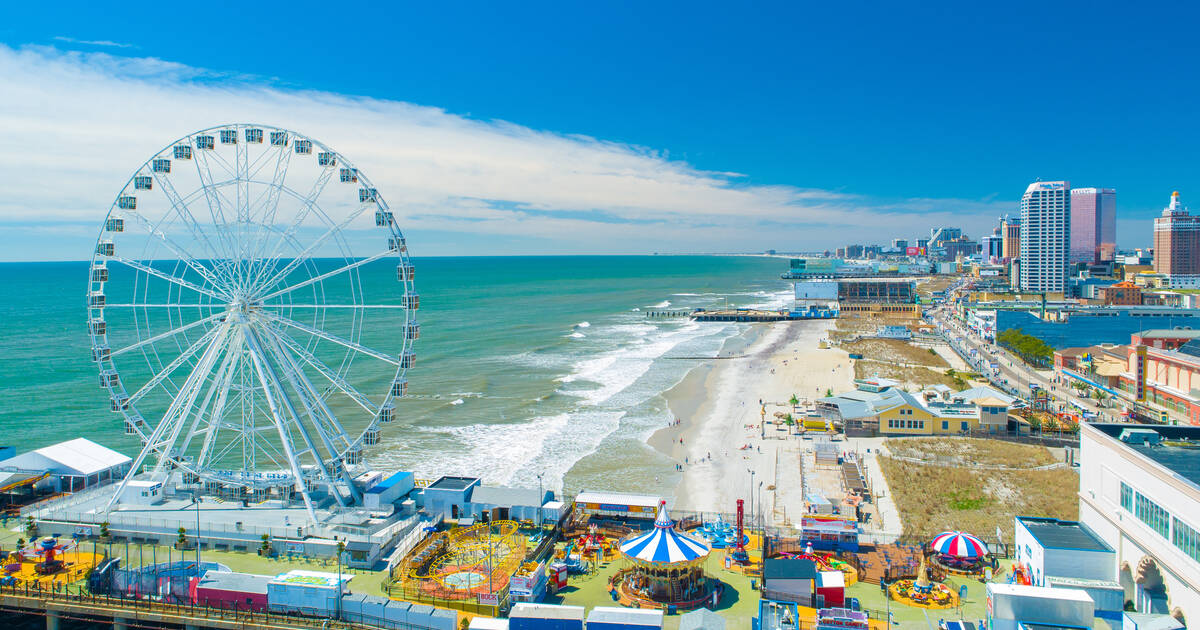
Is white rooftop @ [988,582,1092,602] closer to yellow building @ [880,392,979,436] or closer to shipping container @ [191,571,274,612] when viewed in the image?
shipping container @ [191,571,274,612]

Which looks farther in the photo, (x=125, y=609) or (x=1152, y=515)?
(x=125, y=609)

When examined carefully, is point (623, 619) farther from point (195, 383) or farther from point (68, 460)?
point (68, 460)

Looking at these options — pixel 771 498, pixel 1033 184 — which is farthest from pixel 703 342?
pixel 1033 184

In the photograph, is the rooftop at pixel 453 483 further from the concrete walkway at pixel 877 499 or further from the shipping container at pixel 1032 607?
the shipping container at pixel 1032 607

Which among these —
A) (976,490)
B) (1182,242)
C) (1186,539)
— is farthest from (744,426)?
(1182,242)

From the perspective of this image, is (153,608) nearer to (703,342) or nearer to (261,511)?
(261,511)

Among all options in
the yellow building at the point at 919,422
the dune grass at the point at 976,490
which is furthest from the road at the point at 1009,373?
the dune grass at the point at 976,490
